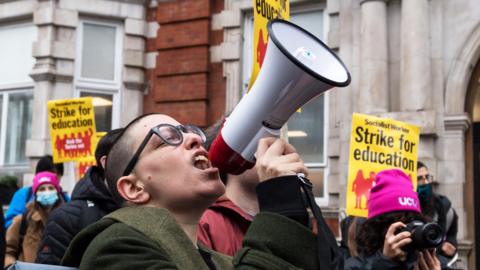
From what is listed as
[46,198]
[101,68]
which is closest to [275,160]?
[46,198]

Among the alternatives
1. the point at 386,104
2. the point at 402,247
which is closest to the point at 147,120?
the point at 402,247

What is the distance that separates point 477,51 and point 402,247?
221 inches

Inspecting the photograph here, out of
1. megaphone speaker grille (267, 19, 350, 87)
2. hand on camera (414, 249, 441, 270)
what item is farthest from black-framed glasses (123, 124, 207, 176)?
hand on camera (414, 249, 441, 270)

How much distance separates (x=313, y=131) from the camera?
360 inches

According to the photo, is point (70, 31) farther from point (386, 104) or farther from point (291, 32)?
point (291, 32)

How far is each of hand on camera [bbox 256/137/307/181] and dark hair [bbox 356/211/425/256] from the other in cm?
159

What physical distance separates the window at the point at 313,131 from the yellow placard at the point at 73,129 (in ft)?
9.17

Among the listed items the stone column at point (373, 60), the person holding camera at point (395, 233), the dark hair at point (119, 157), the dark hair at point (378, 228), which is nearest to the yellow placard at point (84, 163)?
the stone column at point (373, 60)

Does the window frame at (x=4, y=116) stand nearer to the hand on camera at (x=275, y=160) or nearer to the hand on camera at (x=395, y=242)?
the hand on camera at (x=395, y=242)

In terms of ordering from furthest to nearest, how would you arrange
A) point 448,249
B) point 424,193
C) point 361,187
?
point 424,193, point 448,249, point 361,187

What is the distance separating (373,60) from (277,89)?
644 centimetres

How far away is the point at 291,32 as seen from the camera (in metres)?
1.92

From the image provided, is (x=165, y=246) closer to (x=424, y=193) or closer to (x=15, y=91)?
(x=424, y=193)

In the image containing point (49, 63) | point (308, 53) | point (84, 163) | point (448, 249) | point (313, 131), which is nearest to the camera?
point (308, 53)
